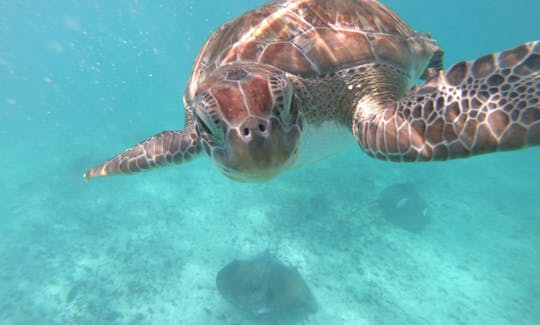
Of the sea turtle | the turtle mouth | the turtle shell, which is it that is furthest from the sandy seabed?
the turtle mouth

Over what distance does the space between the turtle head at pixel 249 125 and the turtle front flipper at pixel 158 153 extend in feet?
4.85

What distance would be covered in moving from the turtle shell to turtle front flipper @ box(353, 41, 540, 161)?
784 millimetres

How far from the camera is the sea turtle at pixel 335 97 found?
183cm

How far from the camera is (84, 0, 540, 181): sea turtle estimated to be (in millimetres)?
1832

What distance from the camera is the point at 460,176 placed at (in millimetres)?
17047

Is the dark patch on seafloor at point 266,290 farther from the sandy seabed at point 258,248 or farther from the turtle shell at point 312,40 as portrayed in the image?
the turtle shell at point 312,40

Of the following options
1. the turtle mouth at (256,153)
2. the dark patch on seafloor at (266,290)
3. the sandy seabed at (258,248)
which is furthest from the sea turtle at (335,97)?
the sandy seabed at (258,248)

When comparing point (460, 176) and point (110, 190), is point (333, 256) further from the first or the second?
point (460, 176)

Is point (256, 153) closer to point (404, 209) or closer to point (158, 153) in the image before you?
point (158, 153)

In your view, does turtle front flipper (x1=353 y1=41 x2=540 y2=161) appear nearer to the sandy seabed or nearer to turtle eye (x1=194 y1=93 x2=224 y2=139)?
turtle eye (x1=194 y1=93 x2=224 y2=139)

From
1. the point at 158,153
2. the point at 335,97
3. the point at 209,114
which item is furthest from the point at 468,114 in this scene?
the point at 158,153

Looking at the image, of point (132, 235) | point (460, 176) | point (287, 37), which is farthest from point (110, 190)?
point (460, 176)

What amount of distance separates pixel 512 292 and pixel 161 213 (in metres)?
12.4

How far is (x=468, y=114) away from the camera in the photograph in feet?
7.19
